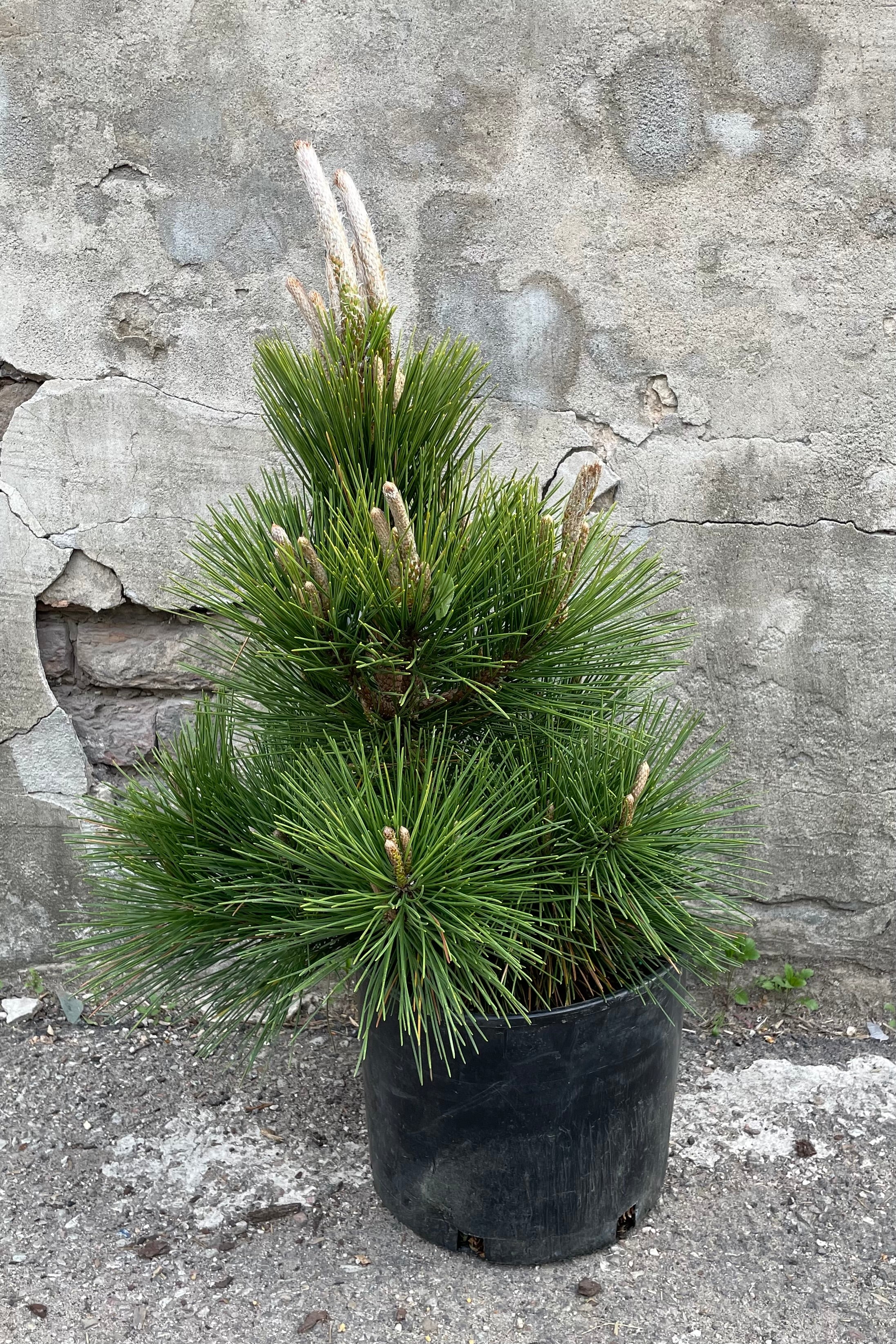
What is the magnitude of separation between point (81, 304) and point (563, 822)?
1345 millimetres

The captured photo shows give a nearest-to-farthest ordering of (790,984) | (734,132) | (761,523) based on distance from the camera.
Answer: (734,132), (761,523), (790,984)

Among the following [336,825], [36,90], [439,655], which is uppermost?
[36,90]

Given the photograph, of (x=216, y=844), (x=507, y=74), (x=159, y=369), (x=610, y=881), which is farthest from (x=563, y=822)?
(x=507, y=74)

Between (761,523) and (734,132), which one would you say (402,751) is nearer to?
(761,523)

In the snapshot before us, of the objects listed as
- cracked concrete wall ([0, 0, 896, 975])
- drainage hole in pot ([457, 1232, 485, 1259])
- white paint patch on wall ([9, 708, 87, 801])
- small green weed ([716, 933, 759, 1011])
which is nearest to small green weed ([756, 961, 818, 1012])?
small green weed ([716, 933, 759, 1011])

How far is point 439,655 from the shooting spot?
1193 millimetres

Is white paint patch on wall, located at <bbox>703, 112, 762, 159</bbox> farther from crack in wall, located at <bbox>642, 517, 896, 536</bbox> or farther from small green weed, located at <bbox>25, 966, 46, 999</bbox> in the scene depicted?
small green weed, located at <bbox>25, 966, 46, 999</bbox>

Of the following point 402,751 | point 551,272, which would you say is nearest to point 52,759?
point 402,751

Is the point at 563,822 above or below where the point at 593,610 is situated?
below

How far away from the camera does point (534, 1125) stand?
1.47 meters

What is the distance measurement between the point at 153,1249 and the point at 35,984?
77 cm

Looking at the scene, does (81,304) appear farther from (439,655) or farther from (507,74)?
(439,655)

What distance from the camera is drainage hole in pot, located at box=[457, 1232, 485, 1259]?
5.11 feet

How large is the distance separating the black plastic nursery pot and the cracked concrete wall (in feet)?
2.32
